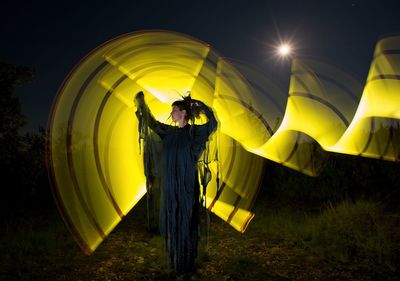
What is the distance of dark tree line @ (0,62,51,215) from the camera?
23.0ft

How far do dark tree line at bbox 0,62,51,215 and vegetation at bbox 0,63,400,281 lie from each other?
0.02 m

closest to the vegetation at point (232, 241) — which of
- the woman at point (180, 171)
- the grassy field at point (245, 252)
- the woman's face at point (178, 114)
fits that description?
the grassy field at point (245, 252)

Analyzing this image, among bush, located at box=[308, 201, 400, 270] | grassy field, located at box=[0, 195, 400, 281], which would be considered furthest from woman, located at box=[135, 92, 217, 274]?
bush, located at box=[308, 201, 400, 270]

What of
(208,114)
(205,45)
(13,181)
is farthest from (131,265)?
(13,181)

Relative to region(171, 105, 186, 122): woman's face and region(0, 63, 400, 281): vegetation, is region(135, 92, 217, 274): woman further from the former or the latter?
region(0, 63, 400, 281): vegetation

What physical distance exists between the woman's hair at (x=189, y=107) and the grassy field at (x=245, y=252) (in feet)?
6.93

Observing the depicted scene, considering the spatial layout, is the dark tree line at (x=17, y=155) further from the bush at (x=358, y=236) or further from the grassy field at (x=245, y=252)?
the bush at (x=358, y=236)

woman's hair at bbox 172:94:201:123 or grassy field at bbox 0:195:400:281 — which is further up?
woman's hair at bbox 172:94:201:123

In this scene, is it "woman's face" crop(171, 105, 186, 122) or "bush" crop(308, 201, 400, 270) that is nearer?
"woman's face" crop(171, 105, 186, 122)

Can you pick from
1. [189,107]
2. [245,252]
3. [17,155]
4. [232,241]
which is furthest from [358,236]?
[17,155]

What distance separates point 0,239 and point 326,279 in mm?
5748

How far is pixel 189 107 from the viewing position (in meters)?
3.93

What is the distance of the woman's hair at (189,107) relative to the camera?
12.8 feet

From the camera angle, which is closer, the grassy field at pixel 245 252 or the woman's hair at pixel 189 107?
the woman's hair at pixel 189 107
